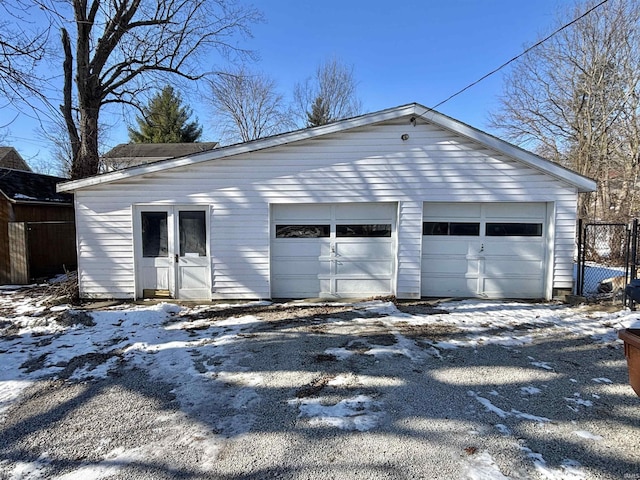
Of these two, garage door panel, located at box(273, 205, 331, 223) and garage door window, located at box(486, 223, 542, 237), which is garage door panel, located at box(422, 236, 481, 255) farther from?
garage door panel, located at box(273, 205, 331, 223)

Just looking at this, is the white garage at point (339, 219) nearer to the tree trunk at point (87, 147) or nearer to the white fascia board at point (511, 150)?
the white fascia board at point (511, 150)

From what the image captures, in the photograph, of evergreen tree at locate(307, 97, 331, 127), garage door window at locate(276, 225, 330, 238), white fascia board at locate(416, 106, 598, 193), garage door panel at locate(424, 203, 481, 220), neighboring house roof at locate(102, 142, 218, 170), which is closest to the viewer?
white fascia board at locate(416, 106, 598, 193)

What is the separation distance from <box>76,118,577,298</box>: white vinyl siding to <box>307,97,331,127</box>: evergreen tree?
19629 millimetres

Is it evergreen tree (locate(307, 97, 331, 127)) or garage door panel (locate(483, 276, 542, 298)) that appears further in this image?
evergreen tree (locate(307, 97, 331, 127))


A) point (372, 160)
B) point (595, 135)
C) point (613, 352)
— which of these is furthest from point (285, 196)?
point (595, 135)

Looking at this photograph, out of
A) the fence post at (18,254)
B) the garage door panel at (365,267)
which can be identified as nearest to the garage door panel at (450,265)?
the garage door panel at (365,267)

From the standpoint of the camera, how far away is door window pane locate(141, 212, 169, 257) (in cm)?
738

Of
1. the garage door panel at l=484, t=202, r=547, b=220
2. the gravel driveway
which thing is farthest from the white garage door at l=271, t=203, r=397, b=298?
the garage door panel at l=484, t=202, r=547, b=220

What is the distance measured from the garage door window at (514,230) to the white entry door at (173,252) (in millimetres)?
5974

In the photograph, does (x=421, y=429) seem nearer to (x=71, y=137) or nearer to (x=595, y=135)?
(x=71, y=137)

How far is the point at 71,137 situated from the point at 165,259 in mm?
8387

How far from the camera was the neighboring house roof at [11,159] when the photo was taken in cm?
2304

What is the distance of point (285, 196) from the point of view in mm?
7316

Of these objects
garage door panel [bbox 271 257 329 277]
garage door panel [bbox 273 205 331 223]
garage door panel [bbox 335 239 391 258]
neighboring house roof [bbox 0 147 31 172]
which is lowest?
garage door panel [bbox 271 257 329 277]
